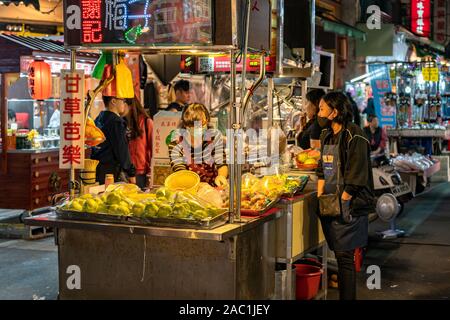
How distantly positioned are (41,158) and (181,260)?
238 inches

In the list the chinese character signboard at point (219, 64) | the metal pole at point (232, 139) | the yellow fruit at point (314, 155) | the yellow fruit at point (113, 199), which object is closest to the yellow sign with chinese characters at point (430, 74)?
the chinese character signboard at point (219, 64)

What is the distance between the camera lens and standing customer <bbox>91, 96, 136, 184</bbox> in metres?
8.21

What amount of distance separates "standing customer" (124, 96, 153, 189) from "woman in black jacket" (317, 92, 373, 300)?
3.57 m

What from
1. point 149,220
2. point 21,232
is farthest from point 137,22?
point 21,232

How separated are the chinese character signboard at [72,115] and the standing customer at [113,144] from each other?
214cm

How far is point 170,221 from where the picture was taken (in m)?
5.38

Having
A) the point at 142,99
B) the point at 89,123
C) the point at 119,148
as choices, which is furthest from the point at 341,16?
the point at 89,123

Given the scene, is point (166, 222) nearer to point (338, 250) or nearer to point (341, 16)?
point (338, 250)

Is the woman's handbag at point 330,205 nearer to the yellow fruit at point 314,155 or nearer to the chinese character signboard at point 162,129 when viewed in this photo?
the yellow fruit at point 314,155

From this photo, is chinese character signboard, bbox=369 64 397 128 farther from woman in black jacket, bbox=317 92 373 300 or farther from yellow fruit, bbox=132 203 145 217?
yellow fruit, bbox=132 203 145 217

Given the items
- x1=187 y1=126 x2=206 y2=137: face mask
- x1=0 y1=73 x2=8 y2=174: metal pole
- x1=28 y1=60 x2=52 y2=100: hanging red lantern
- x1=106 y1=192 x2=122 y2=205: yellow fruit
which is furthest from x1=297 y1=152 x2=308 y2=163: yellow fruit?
x1=0 y1=73 x2=8 y2=174: metal pole

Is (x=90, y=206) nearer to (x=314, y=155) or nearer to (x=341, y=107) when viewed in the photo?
(x=341, y=107)

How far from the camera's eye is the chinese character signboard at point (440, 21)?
30.2m

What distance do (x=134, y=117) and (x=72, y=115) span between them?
Answer: 3.42 metres
